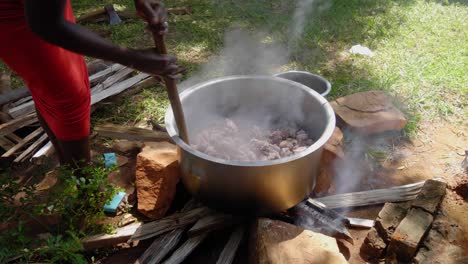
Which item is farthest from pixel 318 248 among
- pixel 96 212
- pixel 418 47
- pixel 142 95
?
pixel 418 47

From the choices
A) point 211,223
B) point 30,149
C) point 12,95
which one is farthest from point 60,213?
point 12,95

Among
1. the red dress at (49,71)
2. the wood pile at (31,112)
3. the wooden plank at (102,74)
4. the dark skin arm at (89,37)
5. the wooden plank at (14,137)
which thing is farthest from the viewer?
the wooden plank at (102,74)

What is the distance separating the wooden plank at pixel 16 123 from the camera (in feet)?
11.6

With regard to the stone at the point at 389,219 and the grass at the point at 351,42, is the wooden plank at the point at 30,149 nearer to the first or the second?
the grass at the point at 351,42

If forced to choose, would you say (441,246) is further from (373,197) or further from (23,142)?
(23,142)

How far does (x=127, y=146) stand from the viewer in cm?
361

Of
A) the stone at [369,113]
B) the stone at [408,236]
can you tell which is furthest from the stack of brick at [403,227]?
the stone at [369,113]

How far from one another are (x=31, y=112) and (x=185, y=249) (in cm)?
238

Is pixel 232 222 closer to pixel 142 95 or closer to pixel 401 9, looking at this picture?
A: pixel 142 95

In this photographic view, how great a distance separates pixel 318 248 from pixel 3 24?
2197 mm

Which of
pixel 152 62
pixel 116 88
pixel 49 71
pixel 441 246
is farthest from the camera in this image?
pixel 116 88

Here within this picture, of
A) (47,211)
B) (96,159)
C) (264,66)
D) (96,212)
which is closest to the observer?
(47,211)

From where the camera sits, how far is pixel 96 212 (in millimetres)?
2771

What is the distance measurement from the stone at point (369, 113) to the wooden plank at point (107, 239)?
222cm
